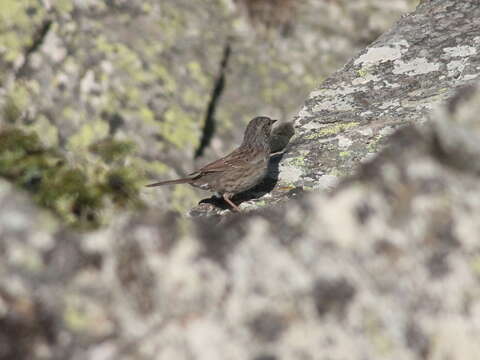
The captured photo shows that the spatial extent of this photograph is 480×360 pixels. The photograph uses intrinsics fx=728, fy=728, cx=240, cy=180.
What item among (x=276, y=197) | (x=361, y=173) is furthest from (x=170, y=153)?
(x=361, y=173)

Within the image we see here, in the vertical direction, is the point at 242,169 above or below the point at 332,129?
below

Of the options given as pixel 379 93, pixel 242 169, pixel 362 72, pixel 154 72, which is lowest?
pixel 242 169

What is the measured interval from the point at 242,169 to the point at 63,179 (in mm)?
2297

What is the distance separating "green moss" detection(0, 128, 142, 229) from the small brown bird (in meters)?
0.86

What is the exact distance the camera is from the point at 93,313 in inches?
87.9

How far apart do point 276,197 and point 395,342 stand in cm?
306

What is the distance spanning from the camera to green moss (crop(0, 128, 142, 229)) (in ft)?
13.6

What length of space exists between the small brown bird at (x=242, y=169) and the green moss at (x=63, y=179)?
86cm

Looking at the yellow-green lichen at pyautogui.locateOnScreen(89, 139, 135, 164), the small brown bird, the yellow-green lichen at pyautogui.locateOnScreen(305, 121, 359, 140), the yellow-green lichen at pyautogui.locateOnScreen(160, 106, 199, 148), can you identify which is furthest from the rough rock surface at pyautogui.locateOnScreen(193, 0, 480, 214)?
the yellow-green lichen at pyautogui.locateOnScreen(160, 106, 199, 148)

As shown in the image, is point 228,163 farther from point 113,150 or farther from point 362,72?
point 362,72

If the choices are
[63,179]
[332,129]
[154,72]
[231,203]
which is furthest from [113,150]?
[154,72]

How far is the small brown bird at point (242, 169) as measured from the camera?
20.0 ft

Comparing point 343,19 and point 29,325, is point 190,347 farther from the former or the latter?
point 343,19

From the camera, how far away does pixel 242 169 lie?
6.64 meters
